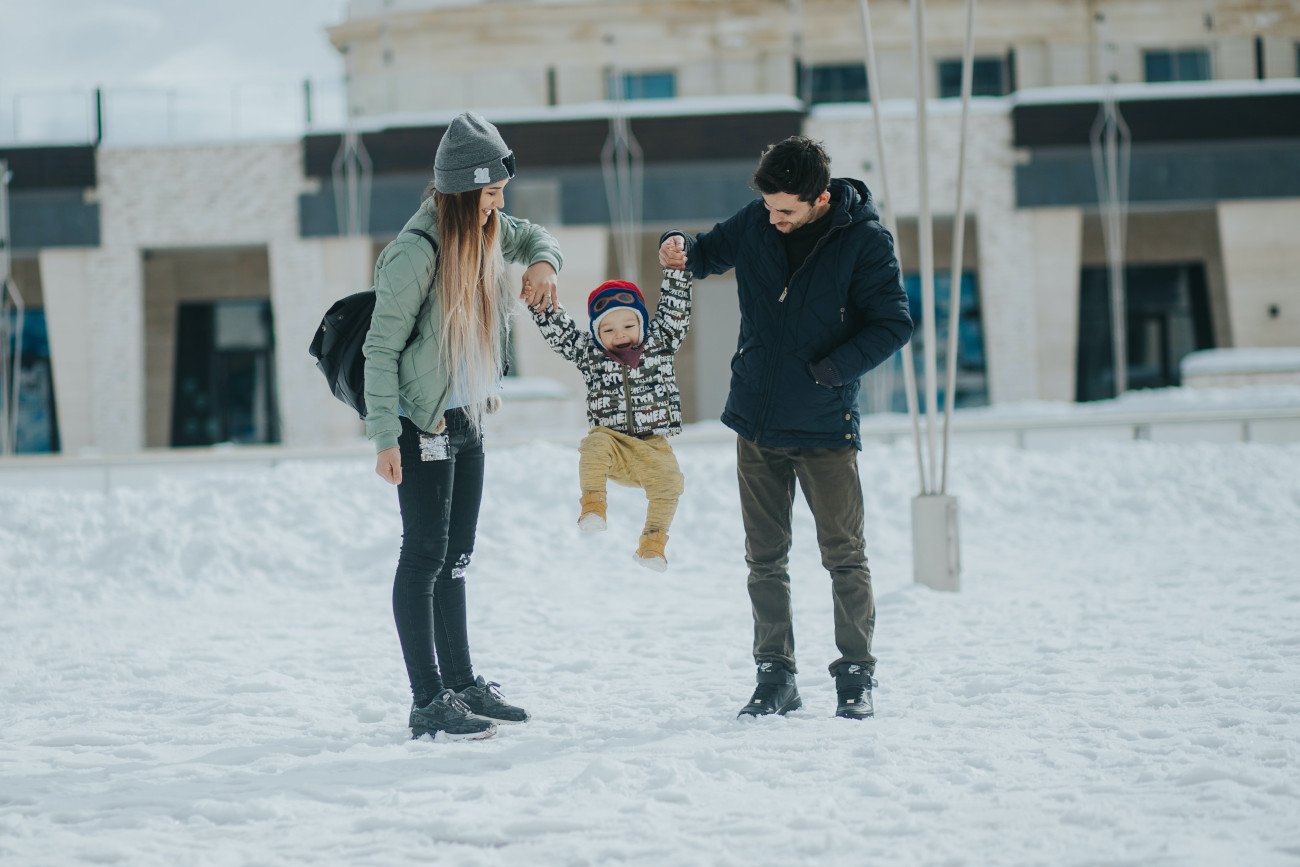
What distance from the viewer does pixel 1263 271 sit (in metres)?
26.0

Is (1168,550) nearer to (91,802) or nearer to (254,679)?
(254,679)

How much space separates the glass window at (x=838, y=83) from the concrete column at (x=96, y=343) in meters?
14.7

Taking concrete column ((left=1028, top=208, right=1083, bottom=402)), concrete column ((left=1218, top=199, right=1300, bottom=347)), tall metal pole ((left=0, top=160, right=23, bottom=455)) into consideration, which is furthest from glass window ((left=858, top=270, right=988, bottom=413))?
tall metal pole ((left=0, top=160, right=23, bottom=455))

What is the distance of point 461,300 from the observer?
4473 mm

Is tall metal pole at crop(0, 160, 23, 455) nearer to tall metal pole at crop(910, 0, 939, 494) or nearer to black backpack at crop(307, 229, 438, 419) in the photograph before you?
tall metal pole at crop(910, 0, 939, 494)

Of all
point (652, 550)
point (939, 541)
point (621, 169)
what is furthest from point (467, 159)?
point (621, 169)

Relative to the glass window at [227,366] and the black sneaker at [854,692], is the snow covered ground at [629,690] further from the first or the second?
the glass window at [227,366]

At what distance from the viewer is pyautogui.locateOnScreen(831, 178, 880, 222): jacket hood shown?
471 cm

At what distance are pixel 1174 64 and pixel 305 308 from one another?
1773 centimetres

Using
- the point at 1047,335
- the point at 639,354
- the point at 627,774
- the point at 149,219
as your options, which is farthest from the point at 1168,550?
the point at 149,219

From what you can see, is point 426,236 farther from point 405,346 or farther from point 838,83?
point 838,83

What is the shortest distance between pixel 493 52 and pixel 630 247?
6496mm

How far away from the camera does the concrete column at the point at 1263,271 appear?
25.9m

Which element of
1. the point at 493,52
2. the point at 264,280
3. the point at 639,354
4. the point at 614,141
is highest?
the point at 493,52
